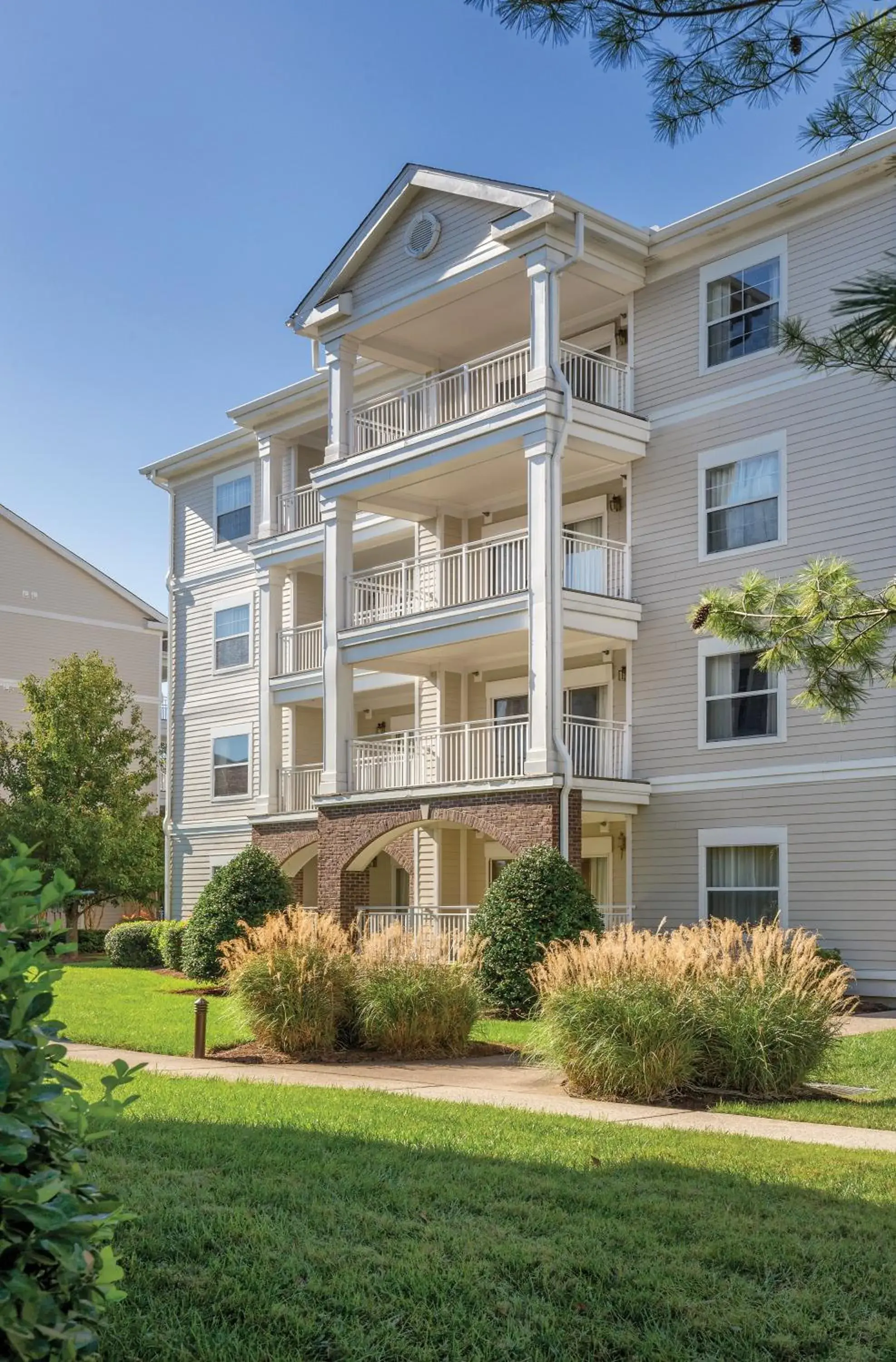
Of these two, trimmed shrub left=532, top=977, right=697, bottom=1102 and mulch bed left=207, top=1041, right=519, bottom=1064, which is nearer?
trimmed shrub left=532, top=977, right=697, bottom=1102

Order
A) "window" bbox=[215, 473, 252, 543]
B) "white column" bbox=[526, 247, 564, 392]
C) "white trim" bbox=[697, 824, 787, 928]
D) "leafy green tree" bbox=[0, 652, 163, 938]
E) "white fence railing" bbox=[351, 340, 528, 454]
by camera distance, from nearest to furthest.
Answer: "white trim" bbox=[697, 824, 787, 928] < "white column" bbox=[526, 247, 564, 392] < "white fence railing" bbox=[351, 340, 528, 454] < "window" bbox=[215, 473, 252, 543] < "leafy green tree" bbox=[0, 652, 163, 938]

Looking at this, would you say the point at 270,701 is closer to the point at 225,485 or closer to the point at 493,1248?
the point at 225,485

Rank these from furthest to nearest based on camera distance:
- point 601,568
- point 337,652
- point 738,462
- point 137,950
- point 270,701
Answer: point 137,950 < point 270,701 < point 337,652 < point 601,568 < point 738,462

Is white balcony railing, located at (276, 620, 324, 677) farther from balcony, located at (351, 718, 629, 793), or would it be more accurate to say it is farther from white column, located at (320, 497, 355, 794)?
balcony, located at (351, 718, 629, 793)

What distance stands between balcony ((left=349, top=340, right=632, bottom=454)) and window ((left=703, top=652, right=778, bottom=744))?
4.47 metres

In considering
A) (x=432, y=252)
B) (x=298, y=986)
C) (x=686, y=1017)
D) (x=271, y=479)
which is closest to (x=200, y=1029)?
(x=298, y=986)

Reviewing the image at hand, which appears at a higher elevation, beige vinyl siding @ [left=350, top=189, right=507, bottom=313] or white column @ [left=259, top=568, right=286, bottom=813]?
beige vinyl siding @ [left=350, top=189, right=507, bottom=313]

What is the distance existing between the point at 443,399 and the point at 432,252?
287 centimetres

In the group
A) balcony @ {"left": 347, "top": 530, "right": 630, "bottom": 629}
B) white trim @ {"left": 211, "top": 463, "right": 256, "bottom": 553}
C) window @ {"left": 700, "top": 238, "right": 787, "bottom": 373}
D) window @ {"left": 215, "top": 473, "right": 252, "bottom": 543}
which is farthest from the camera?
window @ {"left": 215, "top": 473, "right": 252, "bottom": 543}

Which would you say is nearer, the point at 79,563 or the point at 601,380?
the point at 601,380

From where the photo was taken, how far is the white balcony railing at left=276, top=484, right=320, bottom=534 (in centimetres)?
2903

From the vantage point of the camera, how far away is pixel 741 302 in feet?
70.4

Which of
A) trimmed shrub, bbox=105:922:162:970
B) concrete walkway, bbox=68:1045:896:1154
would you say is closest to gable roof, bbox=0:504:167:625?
trimmed shrub, bbox=105:922:162:970

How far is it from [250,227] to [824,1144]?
39.7ft
